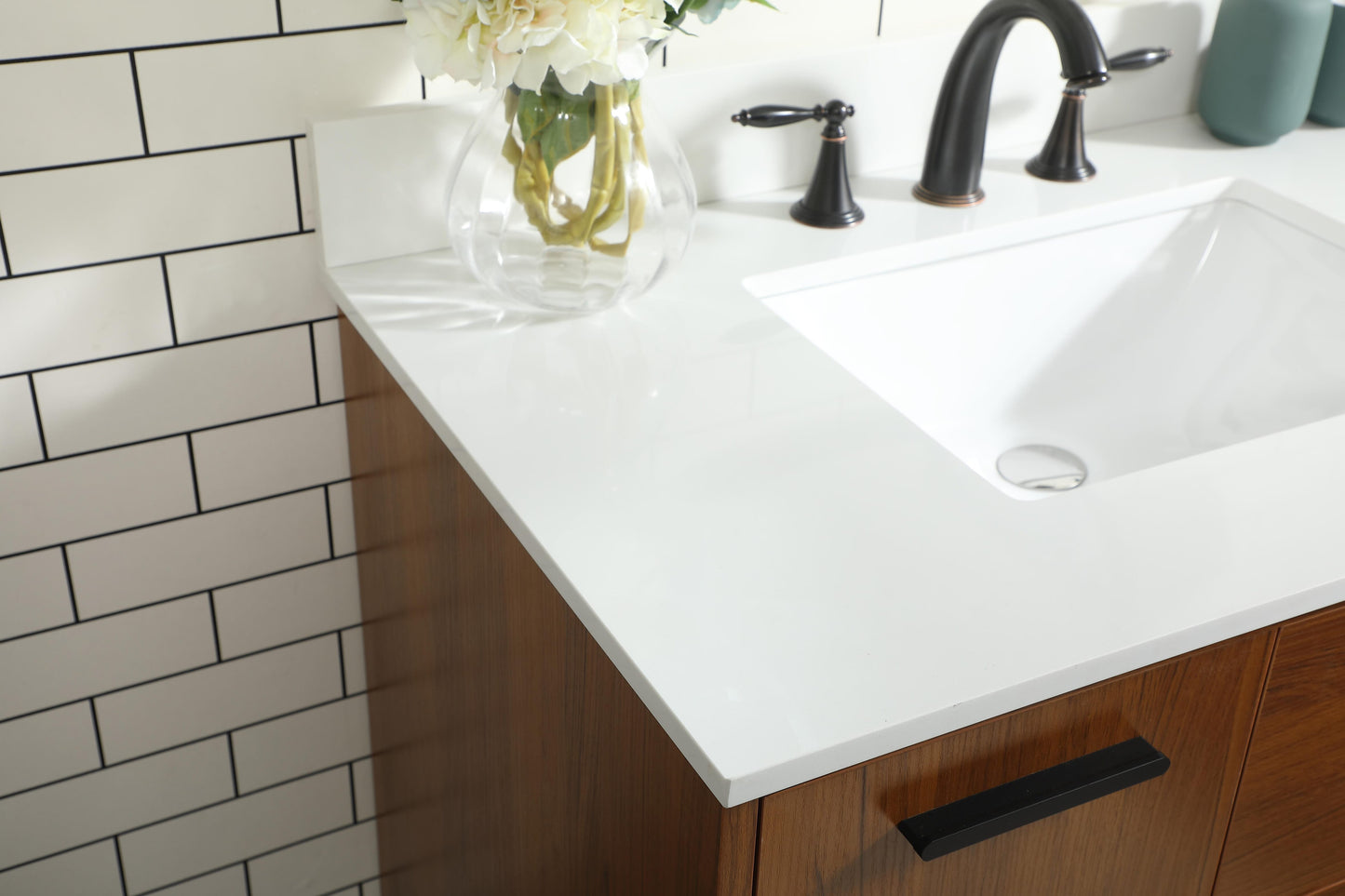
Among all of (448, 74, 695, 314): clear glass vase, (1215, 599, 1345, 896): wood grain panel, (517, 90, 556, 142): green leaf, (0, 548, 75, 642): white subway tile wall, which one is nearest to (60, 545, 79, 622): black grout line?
Result: (0, 548, 75, 642): white subway tile wall

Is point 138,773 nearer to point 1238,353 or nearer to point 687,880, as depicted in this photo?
point 687,880

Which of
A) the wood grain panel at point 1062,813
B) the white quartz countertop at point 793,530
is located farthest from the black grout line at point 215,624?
the wood grain panel at point 1062,813

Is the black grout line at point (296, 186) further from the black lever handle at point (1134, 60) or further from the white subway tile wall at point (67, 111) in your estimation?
the black lever handle at point (1134, 60)

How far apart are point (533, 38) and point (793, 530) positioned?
1.13 feet

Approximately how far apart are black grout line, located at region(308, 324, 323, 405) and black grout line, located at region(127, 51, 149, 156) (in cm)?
20

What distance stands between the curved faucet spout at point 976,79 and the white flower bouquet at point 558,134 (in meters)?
0.27

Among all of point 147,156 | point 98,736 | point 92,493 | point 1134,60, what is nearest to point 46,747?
point 98,736

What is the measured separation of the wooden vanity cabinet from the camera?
674mm

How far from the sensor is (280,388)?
110 centimetres

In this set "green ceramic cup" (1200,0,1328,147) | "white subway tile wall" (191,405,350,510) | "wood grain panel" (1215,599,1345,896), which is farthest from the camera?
"green ceramic cup" (1200,0,1328,147)

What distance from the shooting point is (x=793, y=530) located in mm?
769

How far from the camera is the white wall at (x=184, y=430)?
0.94m

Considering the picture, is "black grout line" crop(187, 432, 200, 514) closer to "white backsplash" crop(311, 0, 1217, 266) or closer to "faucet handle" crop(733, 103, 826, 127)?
"white backsplash" crop(311, 0, 1217, 266)

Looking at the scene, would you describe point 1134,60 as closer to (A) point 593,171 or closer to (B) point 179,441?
(A) point 593,171
